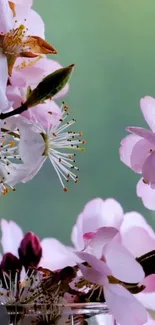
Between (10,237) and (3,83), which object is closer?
(3,83)

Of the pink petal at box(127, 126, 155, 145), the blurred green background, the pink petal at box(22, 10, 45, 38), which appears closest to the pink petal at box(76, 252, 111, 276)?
the pink petal at box(127, 126, 155, 145)

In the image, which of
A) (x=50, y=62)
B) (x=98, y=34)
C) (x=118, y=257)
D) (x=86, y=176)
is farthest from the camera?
(x=98, y=34)

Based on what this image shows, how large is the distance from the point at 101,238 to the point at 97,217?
0.08 m

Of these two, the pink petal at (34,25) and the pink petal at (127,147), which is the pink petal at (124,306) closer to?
the pink petal at (127,147)

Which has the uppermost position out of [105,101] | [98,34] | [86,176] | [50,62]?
[98,34]

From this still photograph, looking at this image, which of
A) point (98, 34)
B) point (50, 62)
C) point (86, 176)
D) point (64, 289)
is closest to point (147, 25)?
point (98, 34)

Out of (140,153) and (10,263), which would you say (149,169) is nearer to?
(140,153)

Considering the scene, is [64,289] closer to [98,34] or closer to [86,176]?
[86,176]

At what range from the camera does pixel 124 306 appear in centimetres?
44

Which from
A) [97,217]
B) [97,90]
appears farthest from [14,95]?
[97,90]

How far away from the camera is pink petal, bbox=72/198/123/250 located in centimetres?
54

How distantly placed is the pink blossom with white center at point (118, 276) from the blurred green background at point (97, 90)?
81 centimetres

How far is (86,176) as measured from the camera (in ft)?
4.36

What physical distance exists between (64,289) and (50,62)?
0.20m
